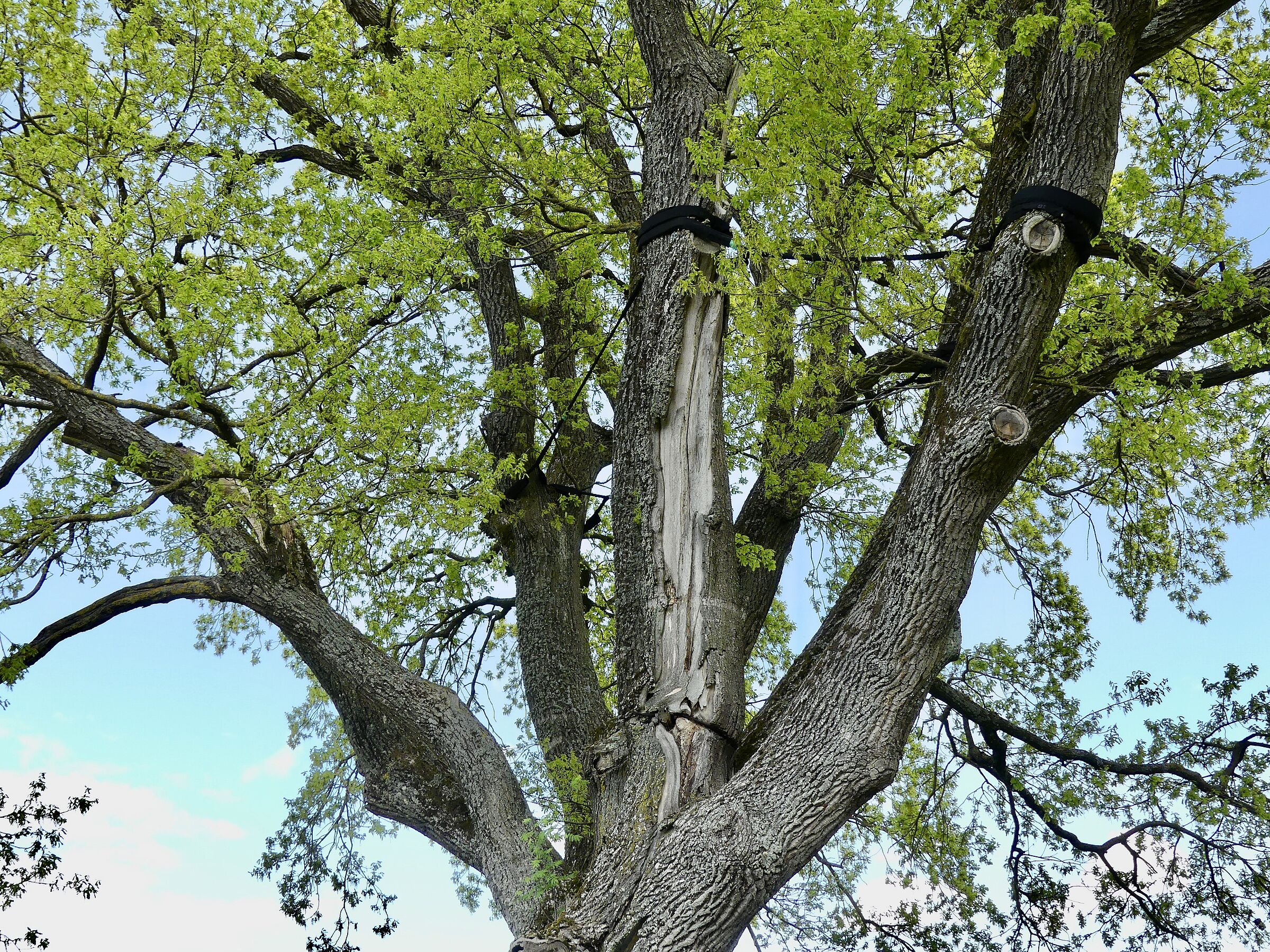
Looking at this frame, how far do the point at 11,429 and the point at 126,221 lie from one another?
359cm

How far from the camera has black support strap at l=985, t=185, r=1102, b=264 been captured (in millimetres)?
4719

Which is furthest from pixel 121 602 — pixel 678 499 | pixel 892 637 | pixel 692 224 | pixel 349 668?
pixel 892 637

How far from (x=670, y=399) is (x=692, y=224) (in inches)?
39.2

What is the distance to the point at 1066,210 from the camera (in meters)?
4.72

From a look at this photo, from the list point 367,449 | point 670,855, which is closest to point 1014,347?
point 670,855

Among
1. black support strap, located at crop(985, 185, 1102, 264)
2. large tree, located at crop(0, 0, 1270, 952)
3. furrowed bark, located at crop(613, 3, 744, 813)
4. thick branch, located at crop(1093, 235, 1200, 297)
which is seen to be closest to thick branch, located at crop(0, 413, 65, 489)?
large tree, located at crop(0, 0, 1270, 952)

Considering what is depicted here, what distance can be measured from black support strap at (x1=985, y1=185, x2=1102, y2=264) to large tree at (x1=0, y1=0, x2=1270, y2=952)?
0.7 inches

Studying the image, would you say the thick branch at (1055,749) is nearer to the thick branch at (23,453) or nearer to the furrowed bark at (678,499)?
the furrowed bark at (678,499)

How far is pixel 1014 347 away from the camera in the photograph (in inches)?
185

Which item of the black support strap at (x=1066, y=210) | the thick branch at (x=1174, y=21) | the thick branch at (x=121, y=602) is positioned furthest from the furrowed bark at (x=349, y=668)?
the thick branch at (x=1174, y=21)

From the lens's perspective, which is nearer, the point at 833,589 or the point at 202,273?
the point at 202,273

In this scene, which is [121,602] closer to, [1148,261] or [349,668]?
[349,668]

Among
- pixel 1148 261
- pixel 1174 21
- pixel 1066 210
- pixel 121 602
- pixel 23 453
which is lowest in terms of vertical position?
pixel 121 602

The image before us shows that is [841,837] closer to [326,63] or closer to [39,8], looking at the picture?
[326,63]
